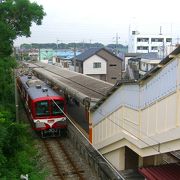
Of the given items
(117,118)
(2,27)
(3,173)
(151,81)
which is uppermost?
(2,27)

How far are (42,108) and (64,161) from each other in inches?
166

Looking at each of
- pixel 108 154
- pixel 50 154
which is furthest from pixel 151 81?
pixel 50 154

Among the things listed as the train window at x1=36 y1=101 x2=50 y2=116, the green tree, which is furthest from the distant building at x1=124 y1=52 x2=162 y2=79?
the train window at x1=36 y1=101 x2=50 y2=116

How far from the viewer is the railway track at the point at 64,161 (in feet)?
46.6

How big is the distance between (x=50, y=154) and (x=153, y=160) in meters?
5.26

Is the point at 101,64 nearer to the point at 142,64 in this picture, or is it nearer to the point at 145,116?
the point at 142,64

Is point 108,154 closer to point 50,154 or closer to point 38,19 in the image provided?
point 50,154

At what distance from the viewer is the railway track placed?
560 inches

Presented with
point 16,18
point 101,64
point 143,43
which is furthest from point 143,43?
point 16,18

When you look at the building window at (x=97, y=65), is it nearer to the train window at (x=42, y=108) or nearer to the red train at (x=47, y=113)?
the red train at (x=47, y=113)

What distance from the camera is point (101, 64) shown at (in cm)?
4844

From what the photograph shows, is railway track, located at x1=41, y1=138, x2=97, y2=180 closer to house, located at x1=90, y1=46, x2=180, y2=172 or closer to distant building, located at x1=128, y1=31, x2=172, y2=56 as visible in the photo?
house, located at x1=90, y1=46, x2=180, y2=172

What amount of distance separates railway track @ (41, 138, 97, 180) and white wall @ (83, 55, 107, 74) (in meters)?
28.6

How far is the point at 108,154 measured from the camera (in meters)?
15.8
